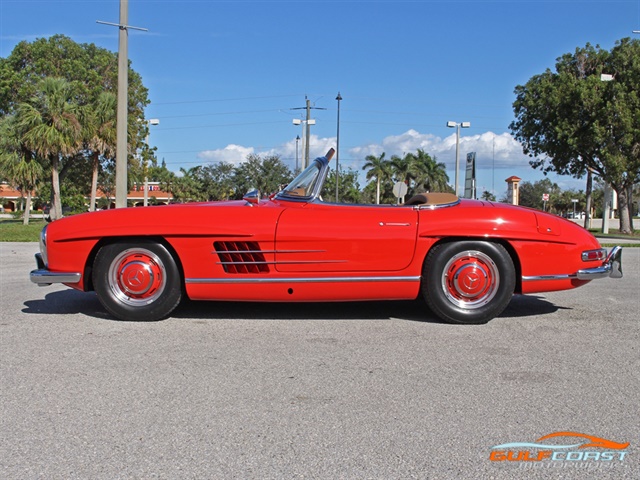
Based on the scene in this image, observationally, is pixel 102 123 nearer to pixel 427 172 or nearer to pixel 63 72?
→ pixel 63 72

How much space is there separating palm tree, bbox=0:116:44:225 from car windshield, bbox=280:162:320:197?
76.2 feet

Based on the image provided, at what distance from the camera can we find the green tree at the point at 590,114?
2562 centimetres

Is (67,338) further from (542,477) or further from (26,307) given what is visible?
(542,477)

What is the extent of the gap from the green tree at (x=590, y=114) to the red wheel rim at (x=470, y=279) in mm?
23994

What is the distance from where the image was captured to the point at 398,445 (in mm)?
2365

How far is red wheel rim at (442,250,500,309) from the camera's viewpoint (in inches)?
178

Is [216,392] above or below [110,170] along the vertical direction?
below

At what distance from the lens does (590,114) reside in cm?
2622

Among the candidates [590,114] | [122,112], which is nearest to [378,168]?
[590,114]

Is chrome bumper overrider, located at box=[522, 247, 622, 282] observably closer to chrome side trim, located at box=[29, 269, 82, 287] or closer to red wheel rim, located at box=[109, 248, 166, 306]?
red wheel rim, located at box=[109, 248, 166, 306]

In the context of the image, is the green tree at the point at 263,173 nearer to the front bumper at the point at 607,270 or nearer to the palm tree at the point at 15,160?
the palm tree at the point at 15,160

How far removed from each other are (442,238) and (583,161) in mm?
27426

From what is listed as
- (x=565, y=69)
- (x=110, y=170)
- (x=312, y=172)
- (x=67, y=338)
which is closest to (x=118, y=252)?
(x=67, y=338)

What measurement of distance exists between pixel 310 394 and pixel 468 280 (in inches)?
79.7
